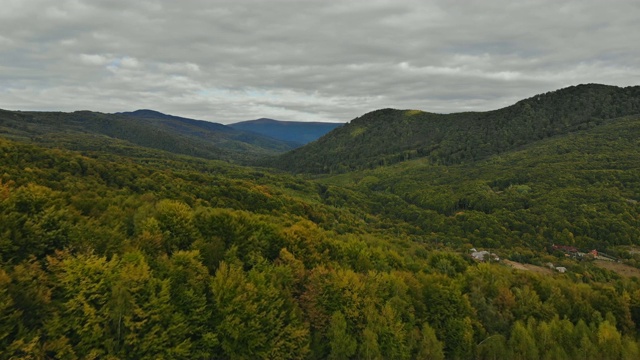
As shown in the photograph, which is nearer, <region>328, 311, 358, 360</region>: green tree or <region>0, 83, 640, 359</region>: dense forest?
<region>0, 83, 640, 359</region>: dense forest

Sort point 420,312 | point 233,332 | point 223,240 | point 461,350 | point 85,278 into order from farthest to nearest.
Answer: point 223,240 → point 420,312 → point 461,350 → point 233,332 → point 85,278

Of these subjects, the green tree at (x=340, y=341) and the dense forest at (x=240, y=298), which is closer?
the dense forest at (x=240, y=298)

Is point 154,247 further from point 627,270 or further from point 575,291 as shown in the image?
point 627,270

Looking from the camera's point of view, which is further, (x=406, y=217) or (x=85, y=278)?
(x=406, y=217)

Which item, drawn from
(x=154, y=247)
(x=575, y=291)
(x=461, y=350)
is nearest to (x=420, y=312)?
(x=461, y=350)

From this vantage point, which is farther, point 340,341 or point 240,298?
point 340,341

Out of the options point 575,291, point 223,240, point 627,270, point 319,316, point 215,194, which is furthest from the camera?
point 627,270

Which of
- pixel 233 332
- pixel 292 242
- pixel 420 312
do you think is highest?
pixel 292 242

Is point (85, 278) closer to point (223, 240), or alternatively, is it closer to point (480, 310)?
point (223, 240)

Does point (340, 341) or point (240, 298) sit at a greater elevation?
point (240, 298)

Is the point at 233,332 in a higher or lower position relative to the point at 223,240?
lower
